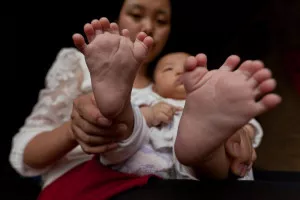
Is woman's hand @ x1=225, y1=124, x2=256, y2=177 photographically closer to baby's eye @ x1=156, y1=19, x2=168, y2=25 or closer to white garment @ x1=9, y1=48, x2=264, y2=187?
white garment @ x1=9, y1=48, x2=264, y2=187

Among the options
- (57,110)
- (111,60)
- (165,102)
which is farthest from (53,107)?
(111,60)

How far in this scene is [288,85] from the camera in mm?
1242

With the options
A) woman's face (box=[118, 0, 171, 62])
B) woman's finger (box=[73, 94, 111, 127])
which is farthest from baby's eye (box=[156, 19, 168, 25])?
woman's finger (box=[73, 94, 111, 127])

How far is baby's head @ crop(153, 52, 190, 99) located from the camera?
0.82 meters

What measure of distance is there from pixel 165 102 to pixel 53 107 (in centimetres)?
25

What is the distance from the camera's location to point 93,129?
0.61 meters

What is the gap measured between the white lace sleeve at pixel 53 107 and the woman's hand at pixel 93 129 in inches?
8.6

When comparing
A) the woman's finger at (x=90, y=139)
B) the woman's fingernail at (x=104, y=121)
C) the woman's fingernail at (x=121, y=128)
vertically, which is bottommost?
the woman's finger at (x=90, y=139)

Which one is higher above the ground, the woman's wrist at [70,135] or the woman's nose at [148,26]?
the woman's nose at [148,26]

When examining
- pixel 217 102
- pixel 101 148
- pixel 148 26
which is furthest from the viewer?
pixel 148 26

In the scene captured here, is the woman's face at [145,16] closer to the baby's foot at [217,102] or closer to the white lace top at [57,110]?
the white lace top at [57,110]

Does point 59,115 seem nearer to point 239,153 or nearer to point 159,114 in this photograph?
point 159,114

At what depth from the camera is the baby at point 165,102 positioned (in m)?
0.72

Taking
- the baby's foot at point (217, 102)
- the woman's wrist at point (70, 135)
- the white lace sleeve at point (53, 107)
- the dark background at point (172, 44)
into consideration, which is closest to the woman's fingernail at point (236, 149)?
the baby's foot at point (217, 102)
